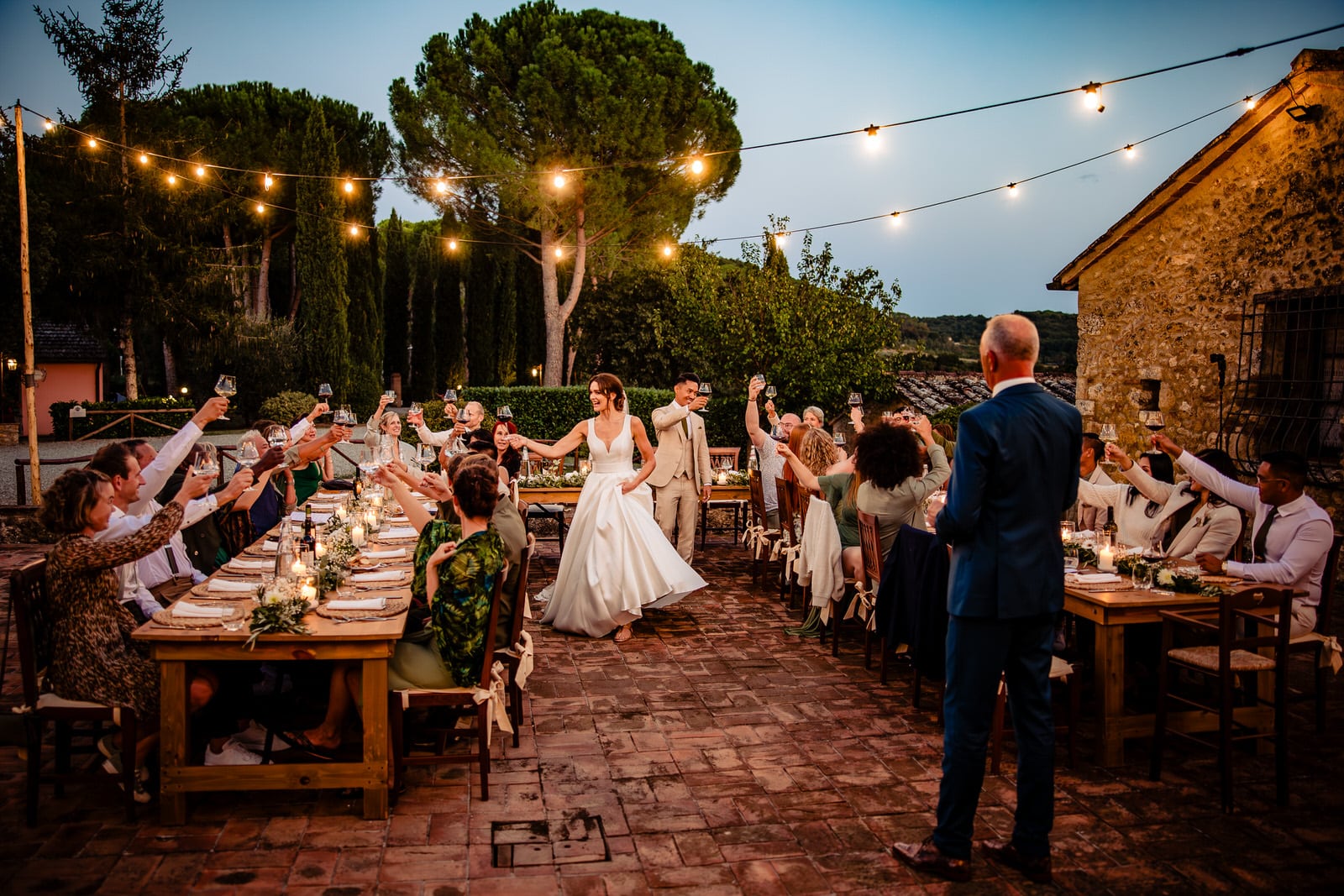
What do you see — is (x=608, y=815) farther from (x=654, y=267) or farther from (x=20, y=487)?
(x=654, y=267)

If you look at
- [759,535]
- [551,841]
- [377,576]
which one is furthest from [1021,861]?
[759,535]

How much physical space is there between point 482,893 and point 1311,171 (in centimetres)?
851

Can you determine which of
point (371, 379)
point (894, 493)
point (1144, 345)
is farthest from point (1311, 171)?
point (371, 379)

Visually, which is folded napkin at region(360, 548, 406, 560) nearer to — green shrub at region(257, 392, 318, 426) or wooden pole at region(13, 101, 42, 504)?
wooden pole at region(13, 101, 42, 504)

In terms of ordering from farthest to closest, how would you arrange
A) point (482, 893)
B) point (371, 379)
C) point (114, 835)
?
point (371, 379), point (114, 835), point (482, 893)

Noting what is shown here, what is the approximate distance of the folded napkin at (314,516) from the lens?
4.55 m

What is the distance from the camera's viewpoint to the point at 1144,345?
9.23 m

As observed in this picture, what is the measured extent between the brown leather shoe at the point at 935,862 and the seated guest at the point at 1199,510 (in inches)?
98.7

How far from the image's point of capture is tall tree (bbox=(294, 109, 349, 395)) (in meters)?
23.4

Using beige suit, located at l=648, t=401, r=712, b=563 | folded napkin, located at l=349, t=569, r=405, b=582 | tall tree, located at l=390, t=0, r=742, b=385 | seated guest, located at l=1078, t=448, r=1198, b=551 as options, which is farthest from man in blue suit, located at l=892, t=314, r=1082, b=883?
tall tree, located at l=390, t=0, r=742, b=385

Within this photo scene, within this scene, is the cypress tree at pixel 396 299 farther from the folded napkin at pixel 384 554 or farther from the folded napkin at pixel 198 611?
the folded napkin at pixel 198 611

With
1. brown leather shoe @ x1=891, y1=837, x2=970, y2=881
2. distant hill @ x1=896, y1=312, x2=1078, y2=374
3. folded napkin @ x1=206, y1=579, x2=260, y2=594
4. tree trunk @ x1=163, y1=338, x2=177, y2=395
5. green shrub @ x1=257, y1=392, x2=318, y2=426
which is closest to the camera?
brown leather shoe @ x1=891, y1=837, x2=970, y2=881

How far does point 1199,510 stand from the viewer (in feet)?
15.7

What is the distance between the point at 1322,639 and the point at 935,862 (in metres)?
2.47
